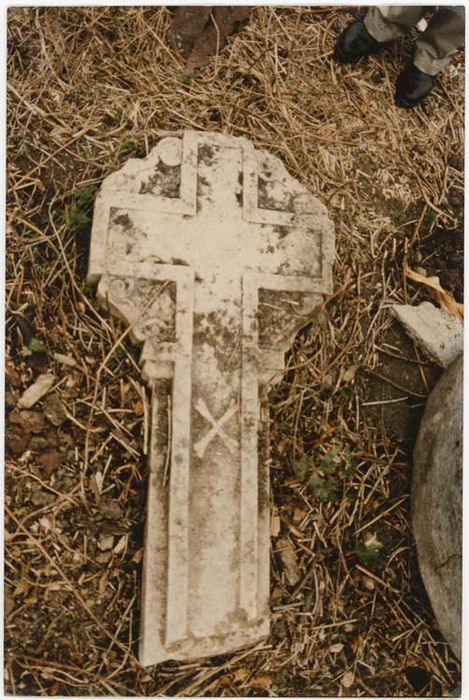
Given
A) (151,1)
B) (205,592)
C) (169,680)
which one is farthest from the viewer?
(151,1)

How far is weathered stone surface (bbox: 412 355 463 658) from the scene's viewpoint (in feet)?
6.28

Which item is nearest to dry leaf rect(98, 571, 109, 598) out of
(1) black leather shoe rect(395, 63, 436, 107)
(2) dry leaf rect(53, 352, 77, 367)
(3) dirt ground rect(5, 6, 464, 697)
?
(3) dirt ground rect(5, 6, 464, 697)

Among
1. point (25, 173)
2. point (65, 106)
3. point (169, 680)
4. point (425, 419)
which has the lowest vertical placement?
point (169, 680)

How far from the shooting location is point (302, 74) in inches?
98.6

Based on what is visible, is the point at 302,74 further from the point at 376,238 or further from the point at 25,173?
the point at 25,173

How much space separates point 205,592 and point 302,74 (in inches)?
76.5

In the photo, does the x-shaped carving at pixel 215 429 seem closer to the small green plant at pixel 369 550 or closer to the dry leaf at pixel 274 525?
the dry leaf at pixel 274 525

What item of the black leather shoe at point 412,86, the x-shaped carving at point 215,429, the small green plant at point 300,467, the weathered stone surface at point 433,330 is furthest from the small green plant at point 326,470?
the black leather shoe at point 412,86

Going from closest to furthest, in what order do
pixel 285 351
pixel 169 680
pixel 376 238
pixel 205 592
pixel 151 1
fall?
1. pixel 205 592
2. pixel 169 680
3. pixel 285 351
4. pixel 151 1
5. pixel 376 238

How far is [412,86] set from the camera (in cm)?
258

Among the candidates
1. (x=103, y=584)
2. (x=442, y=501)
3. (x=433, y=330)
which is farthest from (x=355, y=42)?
(x=103, y=584)

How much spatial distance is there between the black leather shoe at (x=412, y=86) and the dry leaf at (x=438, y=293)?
28.8 inches

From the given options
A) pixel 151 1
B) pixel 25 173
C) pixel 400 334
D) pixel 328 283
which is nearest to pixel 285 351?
pixel 328 283

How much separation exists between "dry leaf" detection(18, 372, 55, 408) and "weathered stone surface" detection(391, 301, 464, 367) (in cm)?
126
